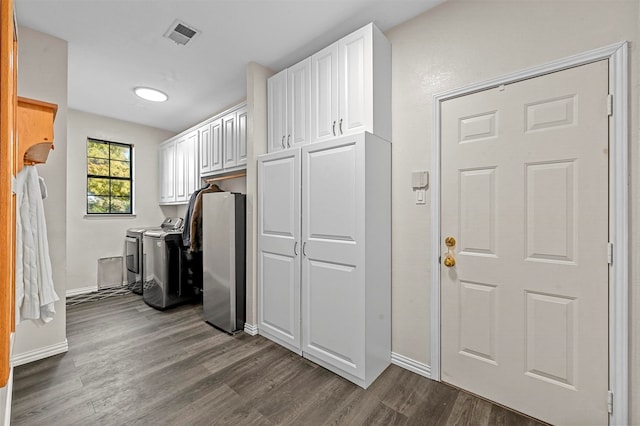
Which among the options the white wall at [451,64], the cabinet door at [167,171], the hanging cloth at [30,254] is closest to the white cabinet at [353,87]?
the white wall at [451,64]

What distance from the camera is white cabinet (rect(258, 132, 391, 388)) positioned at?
1.94 meters

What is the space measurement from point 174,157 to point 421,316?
14.2 ft

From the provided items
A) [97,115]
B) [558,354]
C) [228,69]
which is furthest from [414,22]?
[97,115]

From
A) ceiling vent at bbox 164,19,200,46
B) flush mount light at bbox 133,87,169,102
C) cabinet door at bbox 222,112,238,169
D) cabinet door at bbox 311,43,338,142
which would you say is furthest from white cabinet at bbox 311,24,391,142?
flush mount light at bbox 133,87,169,102

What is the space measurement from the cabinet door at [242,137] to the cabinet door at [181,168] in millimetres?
1421

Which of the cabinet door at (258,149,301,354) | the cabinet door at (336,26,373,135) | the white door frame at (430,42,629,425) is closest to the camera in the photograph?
the white door frame at (430,42,629,425)

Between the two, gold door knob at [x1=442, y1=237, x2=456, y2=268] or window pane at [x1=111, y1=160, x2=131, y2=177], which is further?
window pane at [x1=111, y1=160, x2=131, y2=177]

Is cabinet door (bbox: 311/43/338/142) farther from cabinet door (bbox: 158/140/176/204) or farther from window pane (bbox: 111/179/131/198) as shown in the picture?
window pane (bbox: 111/179/131/198)

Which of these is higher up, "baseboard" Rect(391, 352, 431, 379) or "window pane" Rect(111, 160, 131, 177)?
"window pane" Rect(111, 160, 131, 177)

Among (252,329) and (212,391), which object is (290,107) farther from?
(212,391)

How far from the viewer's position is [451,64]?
1.95 metres

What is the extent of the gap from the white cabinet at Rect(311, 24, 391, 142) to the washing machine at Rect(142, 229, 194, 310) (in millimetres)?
2479

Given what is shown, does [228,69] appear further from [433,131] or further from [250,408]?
[250,408]

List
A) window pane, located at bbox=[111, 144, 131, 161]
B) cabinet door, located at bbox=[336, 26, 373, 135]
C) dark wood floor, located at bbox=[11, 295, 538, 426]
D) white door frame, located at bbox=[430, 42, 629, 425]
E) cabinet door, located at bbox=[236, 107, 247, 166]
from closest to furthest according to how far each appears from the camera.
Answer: white door frame, located at bbox=[430, 42, 629, 425]
dark wood floor, located at bbox=[11, 295, 538, 426]
cabinet door, located at bbox=[336, 26, 373, 135]
cabinet door, located at bbox=[236, 107, 247, 166]
window pane, located at bbox=[111, 144, 131, 161]
